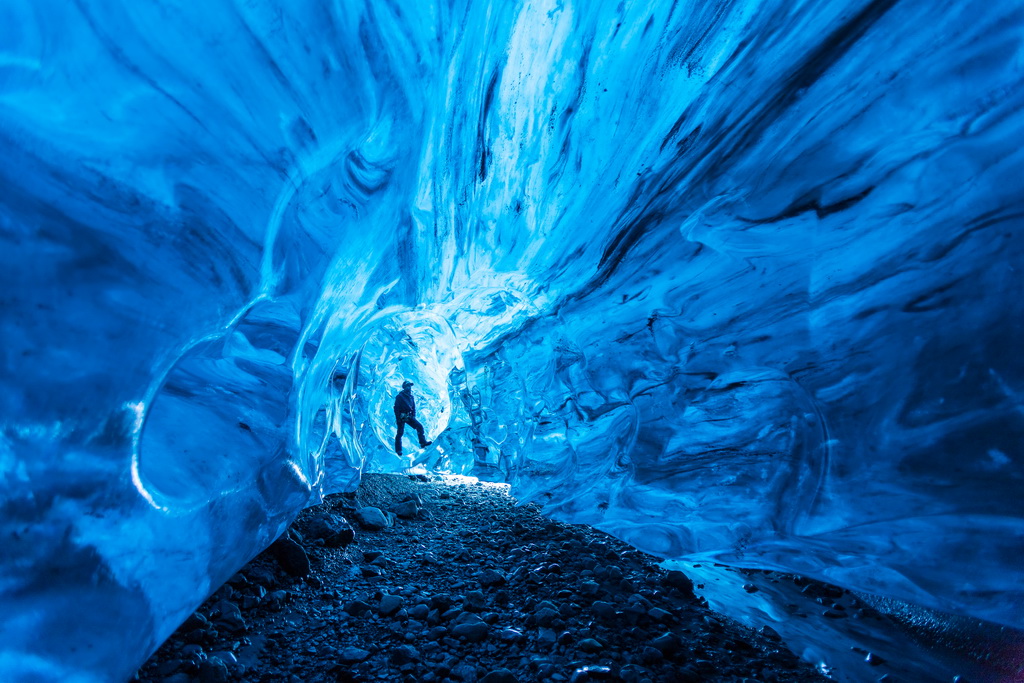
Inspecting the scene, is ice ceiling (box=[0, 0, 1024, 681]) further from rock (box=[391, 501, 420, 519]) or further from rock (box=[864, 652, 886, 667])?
rock (box=[391, 501, 420, 519])

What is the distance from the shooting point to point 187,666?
1971 mm

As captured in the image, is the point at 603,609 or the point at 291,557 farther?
the point at 291,557

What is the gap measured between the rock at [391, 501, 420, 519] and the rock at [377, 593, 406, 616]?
76.6 inches

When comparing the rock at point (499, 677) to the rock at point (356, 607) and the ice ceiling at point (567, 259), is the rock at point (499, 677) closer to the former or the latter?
the rock at point (356, 607)

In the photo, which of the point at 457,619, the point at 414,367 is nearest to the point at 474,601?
the point at 457,619

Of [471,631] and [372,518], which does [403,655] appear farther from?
[372,518]

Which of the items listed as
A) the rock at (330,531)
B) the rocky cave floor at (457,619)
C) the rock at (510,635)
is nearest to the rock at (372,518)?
the rocky cave floor at (457,619)

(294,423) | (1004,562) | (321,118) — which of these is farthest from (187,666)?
(1004,562)

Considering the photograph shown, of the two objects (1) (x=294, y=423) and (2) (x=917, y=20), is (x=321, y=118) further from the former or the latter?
(2) (x=917, y=20)

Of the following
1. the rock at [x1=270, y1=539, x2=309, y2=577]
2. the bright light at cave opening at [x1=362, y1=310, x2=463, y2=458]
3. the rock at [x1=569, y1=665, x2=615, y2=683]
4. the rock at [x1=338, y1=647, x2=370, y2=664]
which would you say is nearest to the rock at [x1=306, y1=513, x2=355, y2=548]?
the rock at [x1=270, y1=539, x2=309, y2=577]

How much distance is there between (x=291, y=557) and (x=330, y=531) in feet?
1.87

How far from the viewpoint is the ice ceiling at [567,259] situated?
1.43 metres

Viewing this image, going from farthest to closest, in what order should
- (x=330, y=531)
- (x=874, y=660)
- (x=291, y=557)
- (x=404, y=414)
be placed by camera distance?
1. (x=404, y=414)
2. (x=330, y=531)
3. (x=291, y=557)
4. (x=874, y=660)

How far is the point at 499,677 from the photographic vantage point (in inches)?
83.4
